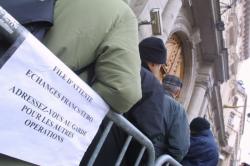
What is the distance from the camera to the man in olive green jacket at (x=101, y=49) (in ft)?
8.45

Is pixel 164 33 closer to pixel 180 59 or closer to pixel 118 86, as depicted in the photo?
pixel 180 59

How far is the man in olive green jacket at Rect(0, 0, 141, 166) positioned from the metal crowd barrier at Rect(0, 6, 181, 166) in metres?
0.14

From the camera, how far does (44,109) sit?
2312 millimetres

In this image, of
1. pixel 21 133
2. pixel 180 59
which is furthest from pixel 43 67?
pixel 180 59

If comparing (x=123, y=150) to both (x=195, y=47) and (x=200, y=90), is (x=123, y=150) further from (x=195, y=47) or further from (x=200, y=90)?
(x=200, y=90)

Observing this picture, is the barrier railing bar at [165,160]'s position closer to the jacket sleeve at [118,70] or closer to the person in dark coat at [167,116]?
the person in dark coat at [167,116]

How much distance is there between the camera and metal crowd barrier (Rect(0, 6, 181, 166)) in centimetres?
212

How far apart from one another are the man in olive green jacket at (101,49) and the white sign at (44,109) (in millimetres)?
127

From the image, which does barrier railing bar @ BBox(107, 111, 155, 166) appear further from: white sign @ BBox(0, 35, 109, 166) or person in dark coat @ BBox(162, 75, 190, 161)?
person in dark coat @ BBox(162, 75, 190, 161)

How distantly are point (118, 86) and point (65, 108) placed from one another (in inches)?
13.5

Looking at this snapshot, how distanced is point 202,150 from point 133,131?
2424 mm

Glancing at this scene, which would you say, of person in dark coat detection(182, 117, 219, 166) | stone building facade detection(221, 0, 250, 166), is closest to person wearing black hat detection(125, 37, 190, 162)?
person in dark coat detection(182, 117, 219, 166)

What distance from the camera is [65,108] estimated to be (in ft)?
8.00

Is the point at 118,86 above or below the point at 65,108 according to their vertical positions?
above
